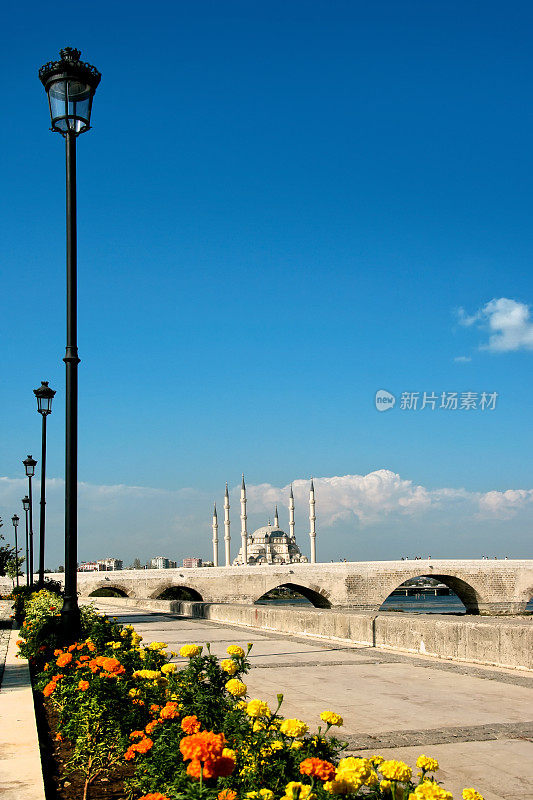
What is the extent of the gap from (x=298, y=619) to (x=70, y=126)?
908 centimetres

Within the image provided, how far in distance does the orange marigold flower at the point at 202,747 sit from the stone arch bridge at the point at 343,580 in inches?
1941

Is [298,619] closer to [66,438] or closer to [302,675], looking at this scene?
[302,675]

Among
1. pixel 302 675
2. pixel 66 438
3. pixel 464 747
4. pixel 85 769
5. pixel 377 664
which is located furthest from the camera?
pixel 377 664

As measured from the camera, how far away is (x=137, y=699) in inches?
159

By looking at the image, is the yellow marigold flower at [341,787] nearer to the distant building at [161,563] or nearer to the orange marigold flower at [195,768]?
the orange marigold flower at [195,768]

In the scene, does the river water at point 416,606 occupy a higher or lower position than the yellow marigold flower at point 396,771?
lower

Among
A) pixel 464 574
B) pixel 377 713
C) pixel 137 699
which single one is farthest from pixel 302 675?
pixel 464 574

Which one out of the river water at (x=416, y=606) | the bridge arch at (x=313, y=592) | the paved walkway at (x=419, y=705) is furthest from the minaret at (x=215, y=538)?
the paved walkway at (x=419, y=705)

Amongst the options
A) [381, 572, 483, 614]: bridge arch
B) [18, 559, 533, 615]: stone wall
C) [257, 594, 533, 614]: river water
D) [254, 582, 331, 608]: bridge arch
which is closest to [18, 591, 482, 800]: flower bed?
[257, 594, 533, 614]: river water

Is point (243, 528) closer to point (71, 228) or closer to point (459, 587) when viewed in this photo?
point (459, 587)

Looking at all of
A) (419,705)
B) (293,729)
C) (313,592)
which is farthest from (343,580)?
(293,729)

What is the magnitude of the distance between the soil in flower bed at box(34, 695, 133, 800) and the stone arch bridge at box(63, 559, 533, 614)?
46.4 meters

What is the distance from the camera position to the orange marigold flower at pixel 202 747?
2145 mm

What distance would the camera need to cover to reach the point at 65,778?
4012mm
